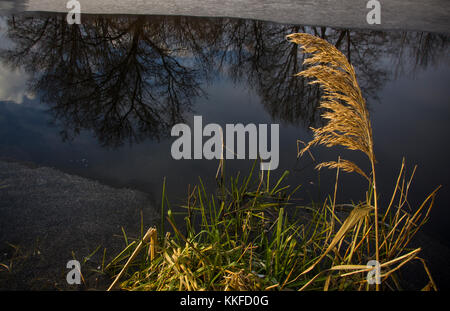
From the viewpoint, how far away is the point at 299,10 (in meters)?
6.86

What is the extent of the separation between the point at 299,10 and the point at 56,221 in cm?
633

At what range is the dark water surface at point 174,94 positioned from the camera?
3.42 meters

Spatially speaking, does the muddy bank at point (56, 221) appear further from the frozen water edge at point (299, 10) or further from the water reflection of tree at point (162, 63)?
the frozen water edge at point (299, 10)

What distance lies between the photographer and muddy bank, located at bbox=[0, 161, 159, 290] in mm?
2223

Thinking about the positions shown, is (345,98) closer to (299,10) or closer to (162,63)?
(162,63)

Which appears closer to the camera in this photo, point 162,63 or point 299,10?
point 162,63

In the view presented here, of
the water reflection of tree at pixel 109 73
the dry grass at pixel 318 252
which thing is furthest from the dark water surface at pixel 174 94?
the dry grass at pixel 318 252

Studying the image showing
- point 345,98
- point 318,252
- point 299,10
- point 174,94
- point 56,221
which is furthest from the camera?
point 299,10

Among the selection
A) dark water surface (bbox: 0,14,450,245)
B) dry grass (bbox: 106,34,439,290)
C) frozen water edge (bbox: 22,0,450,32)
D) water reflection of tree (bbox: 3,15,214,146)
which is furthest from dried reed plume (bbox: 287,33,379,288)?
frozen water edge (bbox: 22,0,450,32)

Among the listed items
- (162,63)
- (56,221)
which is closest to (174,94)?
(162,63)

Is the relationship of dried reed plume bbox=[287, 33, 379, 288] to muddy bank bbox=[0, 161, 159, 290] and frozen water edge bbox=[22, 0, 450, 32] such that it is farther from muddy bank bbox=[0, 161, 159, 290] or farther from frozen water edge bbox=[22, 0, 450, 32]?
frozen water edge bbox=[22, 0, 450, 32]

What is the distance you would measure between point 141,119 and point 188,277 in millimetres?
3039

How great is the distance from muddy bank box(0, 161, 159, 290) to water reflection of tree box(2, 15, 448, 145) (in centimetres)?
92
